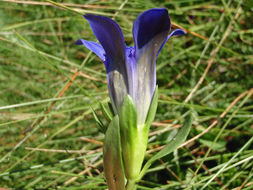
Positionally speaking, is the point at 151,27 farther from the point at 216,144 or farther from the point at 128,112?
the point at 216,144

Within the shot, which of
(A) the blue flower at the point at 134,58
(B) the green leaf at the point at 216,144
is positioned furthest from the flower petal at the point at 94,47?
(B) the green leaf at the point at 216,144

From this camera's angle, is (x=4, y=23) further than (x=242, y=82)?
Yes

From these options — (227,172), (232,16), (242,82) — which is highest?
(232,16)

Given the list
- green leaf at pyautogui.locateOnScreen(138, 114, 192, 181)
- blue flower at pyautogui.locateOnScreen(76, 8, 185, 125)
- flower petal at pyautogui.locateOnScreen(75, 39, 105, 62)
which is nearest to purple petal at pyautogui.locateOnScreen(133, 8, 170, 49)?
blue flower at pyautogui.locateOnScreen(76, 8, 185, 125)

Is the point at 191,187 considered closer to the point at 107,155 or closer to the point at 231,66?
the point at 107,155

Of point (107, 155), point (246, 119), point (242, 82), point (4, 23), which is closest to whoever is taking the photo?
point (107, 155)

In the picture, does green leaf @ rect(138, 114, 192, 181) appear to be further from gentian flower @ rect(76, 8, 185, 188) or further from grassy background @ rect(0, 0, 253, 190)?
grassy background @ rect(0, 0, 253, 190)

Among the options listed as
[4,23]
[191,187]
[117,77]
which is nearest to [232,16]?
[191,187]
